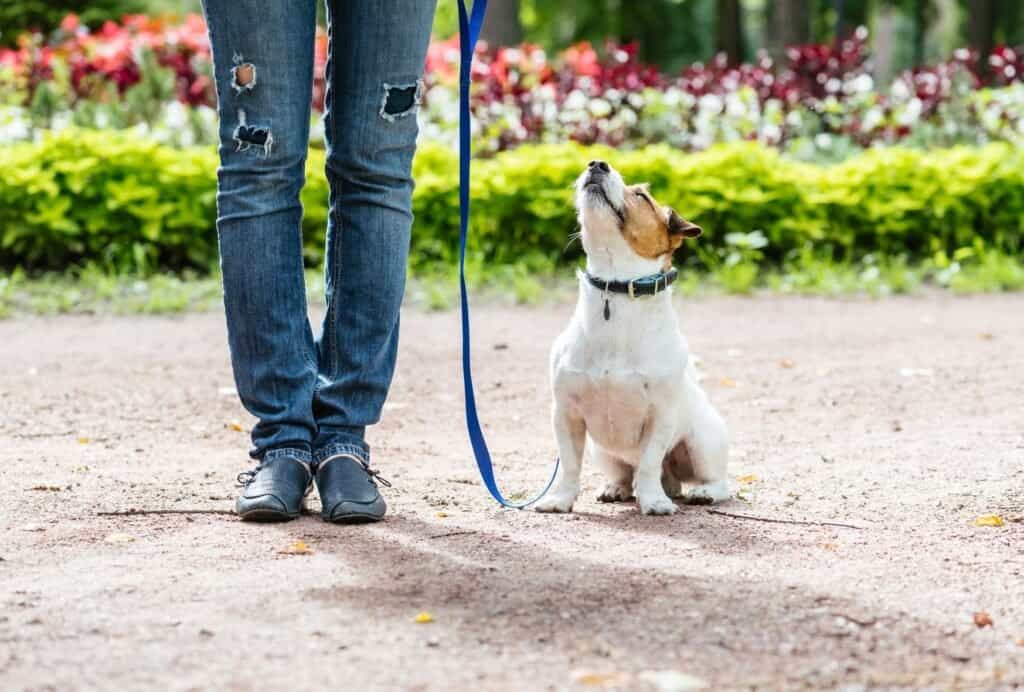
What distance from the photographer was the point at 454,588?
280 cm

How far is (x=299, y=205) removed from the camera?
3.37 meters

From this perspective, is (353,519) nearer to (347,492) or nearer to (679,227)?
(347,492)

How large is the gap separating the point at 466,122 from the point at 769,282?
4.60 metres

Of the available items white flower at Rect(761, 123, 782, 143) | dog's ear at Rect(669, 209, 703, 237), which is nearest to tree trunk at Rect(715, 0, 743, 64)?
white flower at Rect(761, 123, 782, 143)

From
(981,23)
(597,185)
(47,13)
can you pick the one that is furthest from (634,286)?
(981,23)

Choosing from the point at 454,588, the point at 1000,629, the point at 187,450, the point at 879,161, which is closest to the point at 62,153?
the point at 187,450

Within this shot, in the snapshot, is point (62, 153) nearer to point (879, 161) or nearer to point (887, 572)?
point (879, 161)

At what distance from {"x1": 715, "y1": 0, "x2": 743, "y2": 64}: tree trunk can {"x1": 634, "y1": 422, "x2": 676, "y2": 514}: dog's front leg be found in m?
16.2

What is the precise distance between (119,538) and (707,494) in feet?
4.99

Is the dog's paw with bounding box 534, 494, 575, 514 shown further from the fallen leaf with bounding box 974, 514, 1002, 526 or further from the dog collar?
the fallen leaf with bounding box 974, 514, 1002, 526

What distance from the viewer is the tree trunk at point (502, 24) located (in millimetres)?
14133

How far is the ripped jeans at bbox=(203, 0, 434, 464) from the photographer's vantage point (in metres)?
3.18

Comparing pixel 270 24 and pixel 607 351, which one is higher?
pixel 270 24

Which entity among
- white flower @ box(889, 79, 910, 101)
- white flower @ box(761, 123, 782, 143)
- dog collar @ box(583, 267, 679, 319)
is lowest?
dog collar @ box(583, 267, 679, 319)
